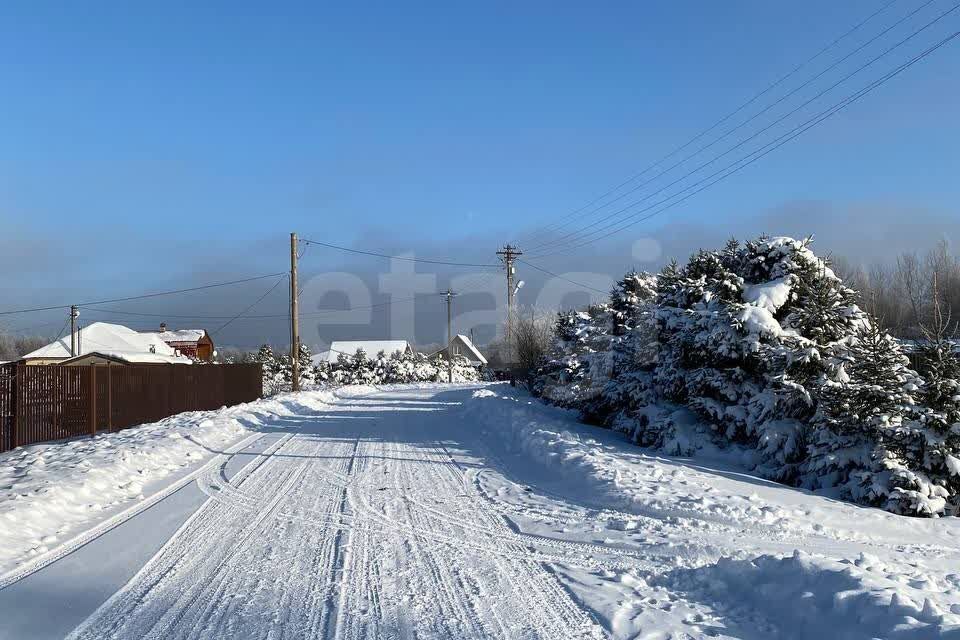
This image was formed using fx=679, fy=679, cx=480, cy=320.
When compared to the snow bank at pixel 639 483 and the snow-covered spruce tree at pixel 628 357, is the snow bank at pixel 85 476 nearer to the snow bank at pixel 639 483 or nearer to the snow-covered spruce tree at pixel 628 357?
the snow bank at pixel 639 483

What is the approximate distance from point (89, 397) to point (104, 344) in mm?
43030

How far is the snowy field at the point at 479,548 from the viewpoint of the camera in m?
4.91

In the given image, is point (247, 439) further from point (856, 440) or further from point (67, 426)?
point (856, 440)

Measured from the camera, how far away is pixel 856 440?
11.9 metres

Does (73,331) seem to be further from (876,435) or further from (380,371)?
(876,435)

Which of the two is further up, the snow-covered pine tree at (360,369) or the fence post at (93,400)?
the fence post at (93,400)

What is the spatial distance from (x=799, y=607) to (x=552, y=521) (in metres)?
3.60

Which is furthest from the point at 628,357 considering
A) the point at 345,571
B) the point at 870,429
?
the point at 345,571

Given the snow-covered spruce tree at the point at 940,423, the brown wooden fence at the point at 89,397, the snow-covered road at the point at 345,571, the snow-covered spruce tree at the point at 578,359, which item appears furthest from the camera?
the snow-covered spruce tree at the point at 578,359

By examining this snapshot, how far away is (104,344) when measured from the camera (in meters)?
55.3

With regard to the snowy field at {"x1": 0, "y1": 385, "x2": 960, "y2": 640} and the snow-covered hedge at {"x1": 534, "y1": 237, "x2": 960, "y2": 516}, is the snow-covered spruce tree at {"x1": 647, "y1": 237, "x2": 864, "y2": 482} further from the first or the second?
the snowy field at {"x1": 0, "y1": 385, "x2": 960, "y2": 640}

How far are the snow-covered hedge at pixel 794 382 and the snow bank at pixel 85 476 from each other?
10239 millimetres

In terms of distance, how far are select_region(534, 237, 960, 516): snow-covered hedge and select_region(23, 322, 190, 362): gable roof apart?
4538 cm

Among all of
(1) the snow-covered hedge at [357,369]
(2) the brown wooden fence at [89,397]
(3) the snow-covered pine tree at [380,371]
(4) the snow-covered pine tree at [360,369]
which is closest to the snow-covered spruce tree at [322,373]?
(1) the snow-covered hedge at [357,369]
